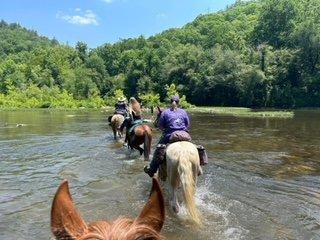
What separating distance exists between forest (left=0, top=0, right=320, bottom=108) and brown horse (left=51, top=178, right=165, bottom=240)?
220 feet

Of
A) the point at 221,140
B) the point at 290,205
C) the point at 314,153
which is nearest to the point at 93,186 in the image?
the point at 290,205

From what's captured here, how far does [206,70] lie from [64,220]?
3020 inches

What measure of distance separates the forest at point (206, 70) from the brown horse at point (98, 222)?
67.1 metres

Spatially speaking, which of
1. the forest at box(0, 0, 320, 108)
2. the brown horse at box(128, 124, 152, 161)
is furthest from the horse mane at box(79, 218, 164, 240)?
the forest at box(0, 0, 320, 108)

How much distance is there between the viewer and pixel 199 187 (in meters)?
11.2

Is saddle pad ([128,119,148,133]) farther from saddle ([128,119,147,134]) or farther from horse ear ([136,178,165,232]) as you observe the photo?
horse ear ([136,178,165,232])

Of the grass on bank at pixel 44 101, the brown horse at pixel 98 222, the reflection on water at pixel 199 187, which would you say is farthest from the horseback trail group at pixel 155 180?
the grass on bank at pixel 44 101

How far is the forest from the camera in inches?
2785

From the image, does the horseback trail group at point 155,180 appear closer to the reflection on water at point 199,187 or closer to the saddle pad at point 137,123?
the saddle pad at point 137,123

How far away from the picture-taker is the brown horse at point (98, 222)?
1700 mm

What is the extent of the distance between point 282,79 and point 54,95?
46.5 m

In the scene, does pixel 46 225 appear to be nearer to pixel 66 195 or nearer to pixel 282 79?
pixel 66 195

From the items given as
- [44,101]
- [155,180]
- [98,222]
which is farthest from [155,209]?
[44,101]

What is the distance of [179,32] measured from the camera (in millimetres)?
144875
